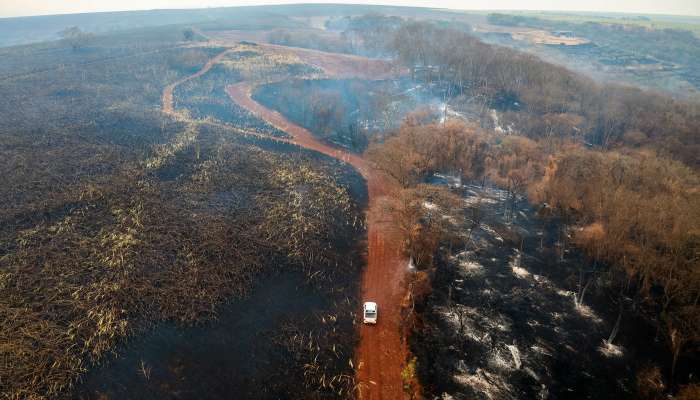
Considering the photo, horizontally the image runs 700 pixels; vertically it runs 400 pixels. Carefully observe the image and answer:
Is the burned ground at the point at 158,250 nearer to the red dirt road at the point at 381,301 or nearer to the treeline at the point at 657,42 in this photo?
the red dirt road at the point at 381,301

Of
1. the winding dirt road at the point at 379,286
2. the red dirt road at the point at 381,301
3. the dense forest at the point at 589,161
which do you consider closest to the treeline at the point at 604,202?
the dense forest at the point at 589,161

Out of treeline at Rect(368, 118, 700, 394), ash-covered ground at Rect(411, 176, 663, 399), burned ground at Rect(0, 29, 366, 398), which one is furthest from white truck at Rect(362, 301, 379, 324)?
treeline at Rect(368, 118, 700, 394)

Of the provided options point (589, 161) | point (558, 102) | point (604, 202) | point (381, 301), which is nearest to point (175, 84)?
point (381, 301)

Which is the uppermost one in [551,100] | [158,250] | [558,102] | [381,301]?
[551,100]

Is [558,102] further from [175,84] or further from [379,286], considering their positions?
[175,84]

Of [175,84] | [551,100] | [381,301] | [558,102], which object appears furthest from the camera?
[175,84]

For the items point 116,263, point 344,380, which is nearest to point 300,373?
point 344,380
